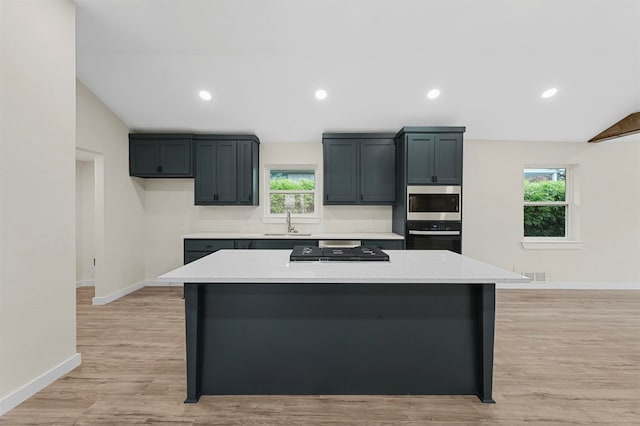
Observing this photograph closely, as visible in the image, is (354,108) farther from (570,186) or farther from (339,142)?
(570,186)

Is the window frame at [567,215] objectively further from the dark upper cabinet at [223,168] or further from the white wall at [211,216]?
the dark upper cabinet at [223,168]

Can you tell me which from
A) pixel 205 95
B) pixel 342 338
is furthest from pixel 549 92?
pixel 205 95

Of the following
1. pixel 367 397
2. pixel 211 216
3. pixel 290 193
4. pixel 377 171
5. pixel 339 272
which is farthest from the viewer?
pixel 290 193

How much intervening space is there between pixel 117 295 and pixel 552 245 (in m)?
6.43

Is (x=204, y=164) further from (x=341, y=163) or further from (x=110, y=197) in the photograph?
(x=341, y=163)

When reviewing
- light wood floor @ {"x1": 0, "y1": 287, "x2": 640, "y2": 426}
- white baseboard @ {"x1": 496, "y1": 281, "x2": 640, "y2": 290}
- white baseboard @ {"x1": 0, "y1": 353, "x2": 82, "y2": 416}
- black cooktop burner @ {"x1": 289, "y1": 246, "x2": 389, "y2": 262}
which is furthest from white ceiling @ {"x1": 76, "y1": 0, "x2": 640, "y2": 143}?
white baseboard @ {"x1": 0, "y1": 353, "x2": 82, "y2": 416}

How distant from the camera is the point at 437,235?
13.2 ft

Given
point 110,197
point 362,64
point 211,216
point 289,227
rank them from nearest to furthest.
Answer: point 362,64, point 110,197, point 289,227, point 211,216

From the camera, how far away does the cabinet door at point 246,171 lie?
4.49 meters

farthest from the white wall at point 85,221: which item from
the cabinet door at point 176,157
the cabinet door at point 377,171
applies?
the cabinet door at point 377,171

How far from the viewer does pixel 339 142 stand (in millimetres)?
4438

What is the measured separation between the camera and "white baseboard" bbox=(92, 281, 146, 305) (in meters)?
3.95

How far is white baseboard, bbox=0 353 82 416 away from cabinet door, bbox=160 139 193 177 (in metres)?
2.67

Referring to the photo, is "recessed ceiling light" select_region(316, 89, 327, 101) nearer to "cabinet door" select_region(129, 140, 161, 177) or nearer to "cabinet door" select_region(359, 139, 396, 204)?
"cabinet door" select_region(359, 139, 396, 204)
